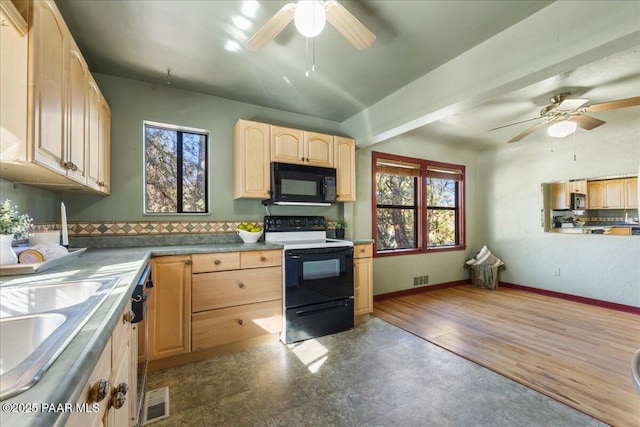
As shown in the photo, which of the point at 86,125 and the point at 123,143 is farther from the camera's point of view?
the point at 123,143

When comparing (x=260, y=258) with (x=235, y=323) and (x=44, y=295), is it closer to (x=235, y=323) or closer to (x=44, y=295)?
(x=235, y=323)

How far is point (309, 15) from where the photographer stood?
4.63ft

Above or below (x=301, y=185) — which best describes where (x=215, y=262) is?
below

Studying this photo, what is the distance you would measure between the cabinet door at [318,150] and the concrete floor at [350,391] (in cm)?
198

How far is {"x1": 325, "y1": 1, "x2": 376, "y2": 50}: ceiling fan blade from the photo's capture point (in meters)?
1.41

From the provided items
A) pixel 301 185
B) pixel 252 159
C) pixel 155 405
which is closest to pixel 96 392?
pixel 155 405

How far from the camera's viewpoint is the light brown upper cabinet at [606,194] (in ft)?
11.8

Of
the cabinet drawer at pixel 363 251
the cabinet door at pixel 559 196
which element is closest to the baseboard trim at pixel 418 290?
the cabinet drawer at pixel 363 251

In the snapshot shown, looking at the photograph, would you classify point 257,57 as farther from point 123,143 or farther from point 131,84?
point 123,143

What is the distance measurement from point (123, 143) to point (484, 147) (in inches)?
213

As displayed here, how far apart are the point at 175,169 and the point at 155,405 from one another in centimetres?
211

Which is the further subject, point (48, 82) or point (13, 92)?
point (48, 82)

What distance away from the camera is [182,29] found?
194 cm

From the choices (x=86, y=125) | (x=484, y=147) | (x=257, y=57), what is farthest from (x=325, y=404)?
(x=484, y=147)
